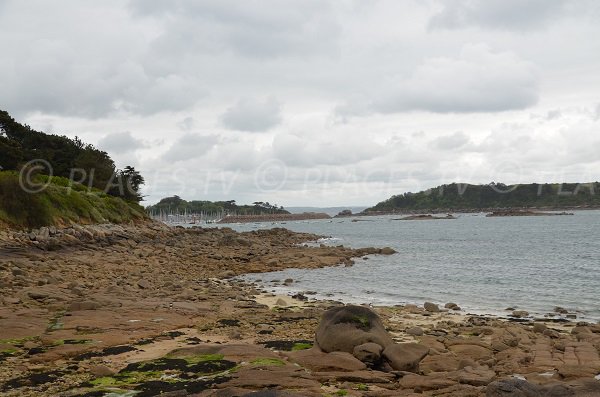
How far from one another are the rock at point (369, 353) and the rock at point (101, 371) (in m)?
4.58

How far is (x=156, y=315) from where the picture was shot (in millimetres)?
14766

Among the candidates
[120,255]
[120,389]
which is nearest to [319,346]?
[120,389]

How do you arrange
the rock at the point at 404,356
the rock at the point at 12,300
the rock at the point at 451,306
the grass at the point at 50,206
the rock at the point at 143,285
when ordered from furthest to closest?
the grass at the point at 50,206, the rock at the point at 143,285, the rock at the point at 451,306, the rock at the point at 12,300, the rock at the point at 404,356

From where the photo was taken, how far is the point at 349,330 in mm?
11000

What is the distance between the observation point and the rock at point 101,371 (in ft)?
29.8

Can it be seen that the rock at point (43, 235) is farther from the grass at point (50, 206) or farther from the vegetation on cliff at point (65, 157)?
the vegetation on cliff at point (65, 157)

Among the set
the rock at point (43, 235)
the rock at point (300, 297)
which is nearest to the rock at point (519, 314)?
the rock at point (300, 297)

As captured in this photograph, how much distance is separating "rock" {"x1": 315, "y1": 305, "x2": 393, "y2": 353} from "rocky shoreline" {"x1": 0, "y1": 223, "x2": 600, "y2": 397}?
0.53 ft

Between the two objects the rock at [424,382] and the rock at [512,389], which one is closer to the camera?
the rock at [512,389]

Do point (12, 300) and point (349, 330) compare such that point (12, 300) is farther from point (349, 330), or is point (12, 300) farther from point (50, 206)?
point (50, 206)

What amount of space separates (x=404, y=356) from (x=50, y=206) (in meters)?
→ 40.1

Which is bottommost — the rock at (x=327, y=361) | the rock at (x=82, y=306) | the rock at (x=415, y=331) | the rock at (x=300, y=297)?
the rock at (x=300, y=297)

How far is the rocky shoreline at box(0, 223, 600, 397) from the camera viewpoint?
8391 millimetres

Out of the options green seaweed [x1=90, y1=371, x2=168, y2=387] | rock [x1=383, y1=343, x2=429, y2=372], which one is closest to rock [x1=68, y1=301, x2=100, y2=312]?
green seaweed [x1=90, y1=371, x2=168, y2=387]
